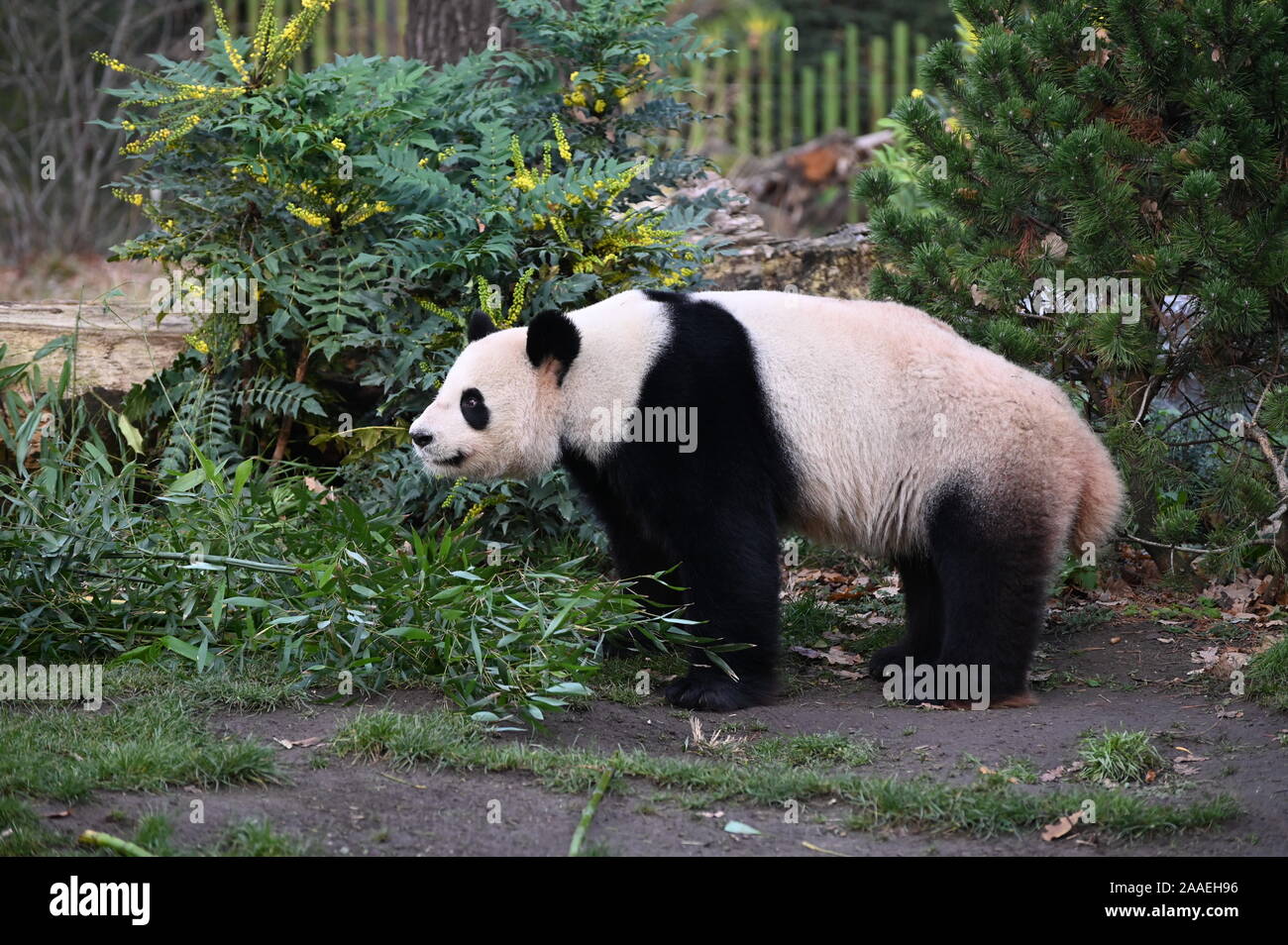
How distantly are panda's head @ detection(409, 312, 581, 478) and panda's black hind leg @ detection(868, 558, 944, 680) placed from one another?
1.81m

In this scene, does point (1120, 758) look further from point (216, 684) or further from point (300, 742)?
point (216, 684)

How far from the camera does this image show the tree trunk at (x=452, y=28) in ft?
31.4

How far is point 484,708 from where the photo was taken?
16.9 ft

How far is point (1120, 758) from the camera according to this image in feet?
15.8

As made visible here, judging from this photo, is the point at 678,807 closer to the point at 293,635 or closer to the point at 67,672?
the point at 293,635

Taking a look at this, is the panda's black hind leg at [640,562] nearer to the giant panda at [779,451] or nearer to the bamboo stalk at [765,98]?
the giant panda at [779,451]

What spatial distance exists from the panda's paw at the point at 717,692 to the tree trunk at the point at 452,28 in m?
5.65

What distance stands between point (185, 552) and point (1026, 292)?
4.33 meters

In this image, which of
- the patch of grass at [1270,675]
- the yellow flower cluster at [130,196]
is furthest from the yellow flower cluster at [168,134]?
the patch of grass at [1270,675]

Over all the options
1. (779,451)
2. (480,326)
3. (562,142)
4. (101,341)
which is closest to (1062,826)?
(779,451)

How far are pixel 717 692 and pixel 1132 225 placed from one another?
10.2 feet

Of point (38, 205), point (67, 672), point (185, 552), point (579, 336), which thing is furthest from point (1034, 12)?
point (38, 205)

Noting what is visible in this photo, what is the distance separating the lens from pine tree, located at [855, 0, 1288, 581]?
6.09m

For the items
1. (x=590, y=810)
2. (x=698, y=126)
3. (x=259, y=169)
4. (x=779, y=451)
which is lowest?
(x=590, y=810)
